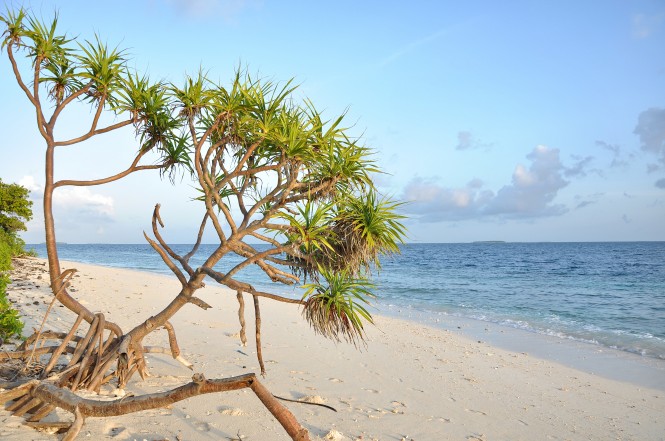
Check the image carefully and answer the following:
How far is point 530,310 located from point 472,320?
427cm

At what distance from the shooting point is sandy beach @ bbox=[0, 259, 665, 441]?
15.7ft

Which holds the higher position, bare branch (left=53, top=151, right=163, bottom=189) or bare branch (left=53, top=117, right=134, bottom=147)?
bare branch (left=53, top=117, right=134, bottom=147)

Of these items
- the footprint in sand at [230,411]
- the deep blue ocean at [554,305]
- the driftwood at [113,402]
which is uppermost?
the driftwood at [113,402]

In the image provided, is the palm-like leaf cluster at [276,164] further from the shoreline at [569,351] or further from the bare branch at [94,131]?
the shoreline at [569,351]

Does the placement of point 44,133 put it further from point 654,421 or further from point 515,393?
point 654,421

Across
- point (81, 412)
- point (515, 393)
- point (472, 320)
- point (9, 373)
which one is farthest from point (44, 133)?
point (472, 320)

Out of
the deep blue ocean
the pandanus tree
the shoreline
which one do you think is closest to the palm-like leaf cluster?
the pandanus tree

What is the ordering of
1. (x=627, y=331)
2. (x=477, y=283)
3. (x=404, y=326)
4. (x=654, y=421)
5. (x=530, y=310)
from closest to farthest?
(x=654, y=421) → (x=404, y=326) → (x=627, y=331) → (x=530, y=310) → (x=477, y=283)

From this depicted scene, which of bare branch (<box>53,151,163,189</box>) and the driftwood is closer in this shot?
the driftwood

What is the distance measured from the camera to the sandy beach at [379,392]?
4.77 m

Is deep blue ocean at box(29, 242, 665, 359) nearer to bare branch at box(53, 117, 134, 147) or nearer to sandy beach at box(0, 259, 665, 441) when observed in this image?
sandy beach at box(0, 259, 665, 441)

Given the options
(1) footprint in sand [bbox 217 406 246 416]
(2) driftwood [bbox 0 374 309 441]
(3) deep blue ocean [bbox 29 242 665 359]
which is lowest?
(3) deep blue ocean [bbox 29 242 665 359]

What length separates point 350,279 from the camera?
4.95 m

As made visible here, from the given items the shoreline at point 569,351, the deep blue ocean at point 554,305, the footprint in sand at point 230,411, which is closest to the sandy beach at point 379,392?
the footprint in sand at point 230,411
